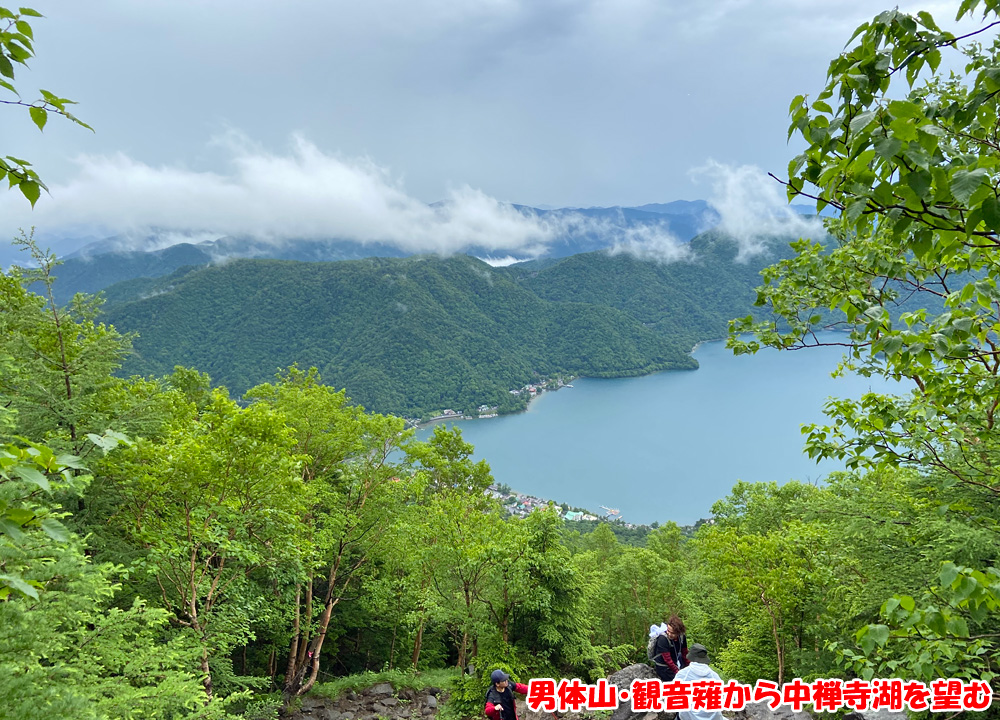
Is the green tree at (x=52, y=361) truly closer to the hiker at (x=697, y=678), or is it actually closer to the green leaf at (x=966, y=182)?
the hiker at (x=697, y=678)

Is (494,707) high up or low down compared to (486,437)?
down

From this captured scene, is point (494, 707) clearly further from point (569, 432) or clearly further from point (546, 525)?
point (569, 432)

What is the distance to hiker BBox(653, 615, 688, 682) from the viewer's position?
6.34 m

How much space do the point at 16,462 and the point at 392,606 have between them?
1657cm

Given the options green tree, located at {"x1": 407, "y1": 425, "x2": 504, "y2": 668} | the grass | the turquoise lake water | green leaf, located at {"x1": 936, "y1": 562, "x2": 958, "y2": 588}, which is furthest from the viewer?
the turquoise lake water

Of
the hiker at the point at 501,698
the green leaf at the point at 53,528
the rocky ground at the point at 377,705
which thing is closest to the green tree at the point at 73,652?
the green leaf at the point at 53,528

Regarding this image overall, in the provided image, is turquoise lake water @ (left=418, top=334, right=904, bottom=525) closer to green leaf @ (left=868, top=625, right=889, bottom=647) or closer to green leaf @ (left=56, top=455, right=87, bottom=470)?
green leaf @ (left=868, top=625, right=889, bottom=647)

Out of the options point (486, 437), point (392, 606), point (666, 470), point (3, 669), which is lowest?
point (392, 606)

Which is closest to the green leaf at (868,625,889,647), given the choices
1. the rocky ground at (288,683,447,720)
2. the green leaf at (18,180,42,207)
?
the green leaf at (18,180,42,207)

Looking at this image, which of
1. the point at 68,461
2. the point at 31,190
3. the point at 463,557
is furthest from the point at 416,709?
the point at 31,190

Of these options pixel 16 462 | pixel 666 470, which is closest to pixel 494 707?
pixel 16 462

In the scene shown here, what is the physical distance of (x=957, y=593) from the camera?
68.7 inches

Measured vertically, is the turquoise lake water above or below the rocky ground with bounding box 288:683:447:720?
above

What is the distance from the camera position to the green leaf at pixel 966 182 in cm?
126
